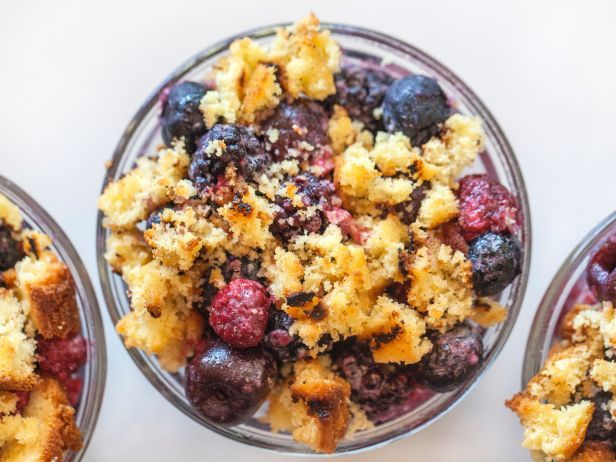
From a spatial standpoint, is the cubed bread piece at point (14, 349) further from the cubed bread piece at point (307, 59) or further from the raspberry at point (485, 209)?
the raspberry at point (485, 209)

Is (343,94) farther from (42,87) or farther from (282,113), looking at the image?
(42,87)

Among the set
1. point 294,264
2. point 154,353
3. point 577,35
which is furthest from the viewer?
point 577,35

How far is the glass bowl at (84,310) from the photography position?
4.81ft

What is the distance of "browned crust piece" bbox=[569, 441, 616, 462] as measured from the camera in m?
1.33

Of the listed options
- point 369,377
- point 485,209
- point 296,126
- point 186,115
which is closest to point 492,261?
point 485,209

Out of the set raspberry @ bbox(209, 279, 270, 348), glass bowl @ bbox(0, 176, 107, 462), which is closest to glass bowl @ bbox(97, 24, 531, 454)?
glass bowl @ bbox(0, 176, 107, 462)

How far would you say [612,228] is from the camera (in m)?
1.43

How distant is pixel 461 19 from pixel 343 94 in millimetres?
394

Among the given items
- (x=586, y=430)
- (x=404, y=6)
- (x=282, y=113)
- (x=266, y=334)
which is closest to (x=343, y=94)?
(x=282, y=113)

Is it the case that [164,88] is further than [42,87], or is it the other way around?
[42,87]

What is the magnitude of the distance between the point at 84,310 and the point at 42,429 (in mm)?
231

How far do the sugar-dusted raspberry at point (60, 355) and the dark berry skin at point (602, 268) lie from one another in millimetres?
968

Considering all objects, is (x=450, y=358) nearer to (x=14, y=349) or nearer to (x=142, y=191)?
(x=142, y=191)

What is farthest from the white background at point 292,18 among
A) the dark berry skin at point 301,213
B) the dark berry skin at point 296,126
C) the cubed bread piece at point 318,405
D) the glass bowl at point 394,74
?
the dark berry skin at point 301,213
